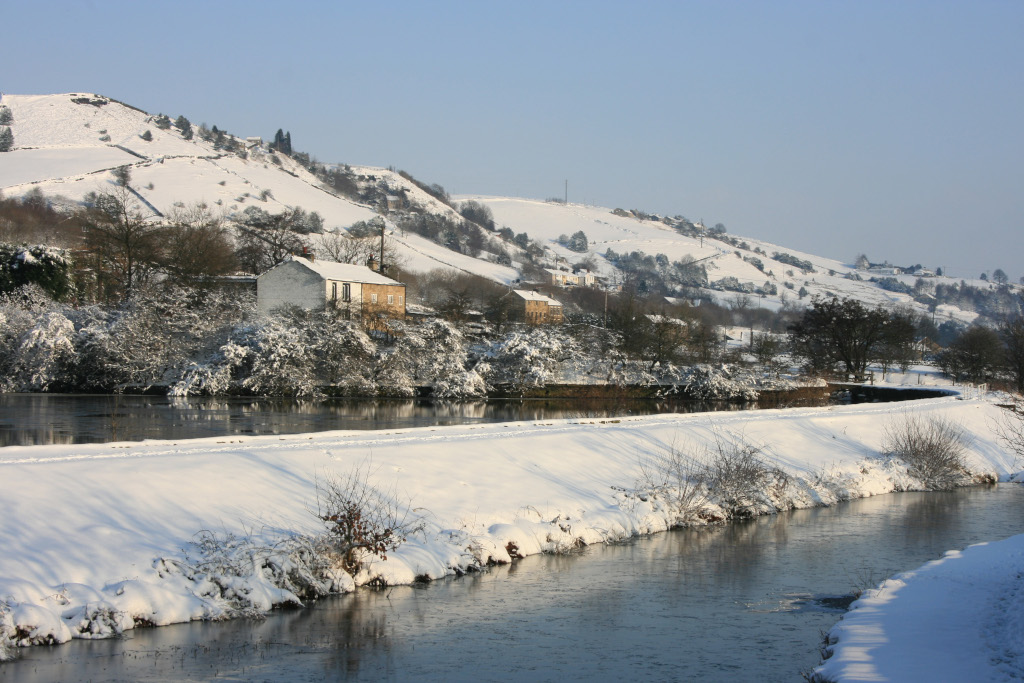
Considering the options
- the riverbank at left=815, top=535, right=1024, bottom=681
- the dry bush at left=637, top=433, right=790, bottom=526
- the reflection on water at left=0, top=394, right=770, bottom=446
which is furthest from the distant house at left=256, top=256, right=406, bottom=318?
the riverbank at left=815, top=535, right=1024, bottom=681

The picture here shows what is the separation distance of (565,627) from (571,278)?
150534mm

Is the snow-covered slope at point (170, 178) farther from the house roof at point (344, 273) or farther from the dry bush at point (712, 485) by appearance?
the dry bush at point (712, 485)

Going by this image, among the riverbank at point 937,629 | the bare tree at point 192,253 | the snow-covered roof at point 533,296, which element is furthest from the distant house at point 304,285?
the riverbank at point 937,629

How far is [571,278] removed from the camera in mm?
163000

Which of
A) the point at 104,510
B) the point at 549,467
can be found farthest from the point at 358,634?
the point at 549,467

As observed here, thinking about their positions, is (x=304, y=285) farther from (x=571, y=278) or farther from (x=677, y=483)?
(x=571, y=278)

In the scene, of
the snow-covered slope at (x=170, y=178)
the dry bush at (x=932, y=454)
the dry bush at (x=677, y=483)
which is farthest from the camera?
the snow-covered slope at (x=170, y=178)

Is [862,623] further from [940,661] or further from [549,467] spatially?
[549,467]

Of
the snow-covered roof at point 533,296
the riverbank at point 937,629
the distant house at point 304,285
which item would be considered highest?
the snow-covered roof at point 533,296

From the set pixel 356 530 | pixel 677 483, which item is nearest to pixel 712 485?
pixel 677 483

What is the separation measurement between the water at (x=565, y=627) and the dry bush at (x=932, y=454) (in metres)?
10.4

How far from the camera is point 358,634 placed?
13.0m

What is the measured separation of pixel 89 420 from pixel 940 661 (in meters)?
31.5

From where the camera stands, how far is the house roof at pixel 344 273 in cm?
6800
